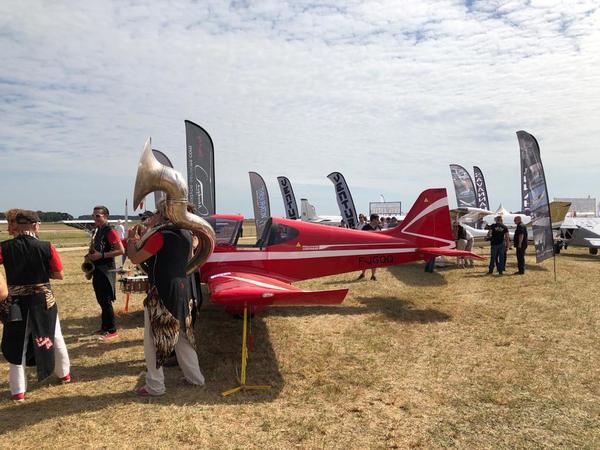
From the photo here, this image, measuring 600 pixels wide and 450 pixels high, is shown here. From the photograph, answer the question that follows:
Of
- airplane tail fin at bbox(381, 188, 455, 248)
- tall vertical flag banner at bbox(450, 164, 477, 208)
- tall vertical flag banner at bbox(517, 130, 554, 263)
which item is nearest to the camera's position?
airplane tail fin at bbox(381, 188, 455, 248)

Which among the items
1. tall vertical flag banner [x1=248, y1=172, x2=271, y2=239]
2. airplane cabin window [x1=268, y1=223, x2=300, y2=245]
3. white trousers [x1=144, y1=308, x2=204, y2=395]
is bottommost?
white trousers [x1=144, y1=308, x2=204, y2=395]

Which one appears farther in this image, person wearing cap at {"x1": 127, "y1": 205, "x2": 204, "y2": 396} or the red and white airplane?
the red and white airplane

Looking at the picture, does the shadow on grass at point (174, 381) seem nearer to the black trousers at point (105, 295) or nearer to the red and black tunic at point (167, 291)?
the black trousers at point (105, 295)

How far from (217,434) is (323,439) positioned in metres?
0.90

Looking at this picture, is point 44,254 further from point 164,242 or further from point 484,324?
point 484,324

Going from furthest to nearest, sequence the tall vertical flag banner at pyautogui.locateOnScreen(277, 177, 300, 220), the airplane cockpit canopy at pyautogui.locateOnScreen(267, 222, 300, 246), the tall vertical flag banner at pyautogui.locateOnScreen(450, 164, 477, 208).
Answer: the tall vertical flag banner at pyautogui.locateOnScreen(450, 164, 477, 208) < the tall vertical flag banner at pyautogui.locateOnScreen(277, 177, 300, 220) < the airplane cockpit canopy at pyautogui.locateOnScreen(267, 222, 300, 246)

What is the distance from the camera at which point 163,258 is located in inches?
151

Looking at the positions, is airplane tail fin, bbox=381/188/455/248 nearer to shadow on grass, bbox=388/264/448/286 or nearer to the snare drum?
shadow on grass, bbox=388/264/448/286

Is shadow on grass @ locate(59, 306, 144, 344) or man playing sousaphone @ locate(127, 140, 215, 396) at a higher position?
man playing sousaphone @ locate(127, 140, 215, 396)

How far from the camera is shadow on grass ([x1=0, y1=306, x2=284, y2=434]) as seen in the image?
12.1 ft

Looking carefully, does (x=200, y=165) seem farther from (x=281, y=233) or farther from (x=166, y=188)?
(x=166, y=188)

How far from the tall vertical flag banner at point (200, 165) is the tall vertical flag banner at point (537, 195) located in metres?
9.49

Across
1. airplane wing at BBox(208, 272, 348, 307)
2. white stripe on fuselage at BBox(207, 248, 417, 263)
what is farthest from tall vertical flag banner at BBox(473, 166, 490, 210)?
airplane wing at BBox(208, 272, 348, 307)

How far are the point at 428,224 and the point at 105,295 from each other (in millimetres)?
6315
